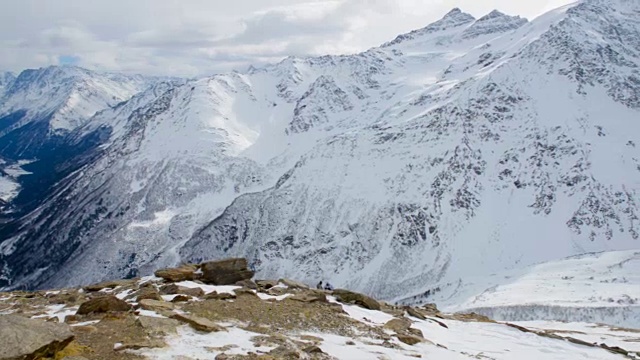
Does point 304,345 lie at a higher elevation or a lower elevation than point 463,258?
higher

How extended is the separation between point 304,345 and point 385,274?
593 feet

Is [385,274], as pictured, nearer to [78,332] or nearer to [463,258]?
[463,258]

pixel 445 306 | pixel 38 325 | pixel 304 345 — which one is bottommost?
pixel 445 306

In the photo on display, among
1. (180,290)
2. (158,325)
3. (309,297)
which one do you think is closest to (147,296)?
(180,290)

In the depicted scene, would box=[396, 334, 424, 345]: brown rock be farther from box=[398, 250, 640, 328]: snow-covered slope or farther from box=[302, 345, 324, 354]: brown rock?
box=[398, 250, 640, 328]: snow-covered slope

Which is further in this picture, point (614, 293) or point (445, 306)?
point (445, 306)

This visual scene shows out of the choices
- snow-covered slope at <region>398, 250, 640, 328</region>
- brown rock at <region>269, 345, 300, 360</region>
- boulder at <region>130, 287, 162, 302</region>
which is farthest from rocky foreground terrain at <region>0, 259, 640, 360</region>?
snow-covered slope at <region>398, 250, 640, 328</region>

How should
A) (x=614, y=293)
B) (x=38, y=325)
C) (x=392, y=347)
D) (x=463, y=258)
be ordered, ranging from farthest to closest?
(x=463, y=258), (x=614, y=293), (x=392, y=347), (x=38, y=325)

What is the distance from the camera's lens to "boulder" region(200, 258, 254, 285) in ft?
109

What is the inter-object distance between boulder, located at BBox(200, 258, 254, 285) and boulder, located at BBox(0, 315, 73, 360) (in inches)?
677

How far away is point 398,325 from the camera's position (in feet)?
87.6

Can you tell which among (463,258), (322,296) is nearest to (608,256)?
(463,258)

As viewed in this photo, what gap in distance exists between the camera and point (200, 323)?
65.2 ft

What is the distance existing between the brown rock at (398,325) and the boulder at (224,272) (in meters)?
11.2
